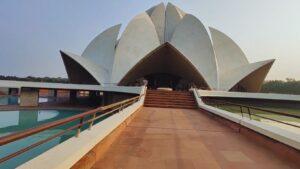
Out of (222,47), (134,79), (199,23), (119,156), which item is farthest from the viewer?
(134,79)

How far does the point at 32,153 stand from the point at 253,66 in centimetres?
2551

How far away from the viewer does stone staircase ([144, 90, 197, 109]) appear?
1541 cm

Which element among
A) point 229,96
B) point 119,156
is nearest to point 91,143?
point 119,156

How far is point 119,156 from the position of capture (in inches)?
151

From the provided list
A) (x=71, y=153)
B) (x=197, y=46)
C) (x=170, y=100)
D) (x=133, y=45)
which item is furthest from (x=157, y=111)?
(x=197, y=46)

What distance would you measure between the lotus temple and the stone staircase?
0.22 ft

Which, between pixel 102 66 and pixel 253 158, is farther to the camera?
pixel 102 66

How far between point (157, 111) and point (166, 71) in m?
26.6

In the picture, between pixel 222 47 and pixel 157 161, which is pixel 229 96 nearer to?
pixel 222 47

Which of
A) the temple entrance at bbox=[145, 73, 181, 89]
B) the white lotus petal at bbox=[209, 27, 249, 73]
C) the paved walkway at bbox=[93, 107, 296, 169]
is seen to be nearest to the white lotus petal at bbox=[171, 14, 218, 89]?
the white lotus petal at bbox=[209, 27, 249, 73]

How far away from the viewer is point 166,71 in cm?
3838

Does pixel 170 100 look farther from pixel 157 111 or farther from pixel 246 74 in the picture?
pixel 246 74

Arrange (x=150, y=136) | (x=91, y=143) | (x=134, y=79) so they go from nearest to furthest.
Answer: (x=91, y=143) < (x=150, y=136) < (x=134, y=79)

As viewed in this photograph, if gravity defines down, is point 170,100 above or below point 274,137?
above
